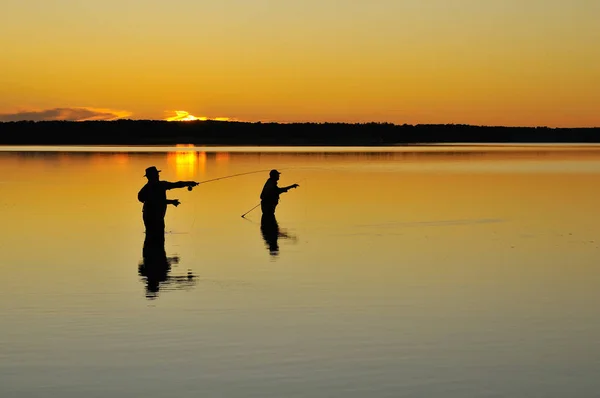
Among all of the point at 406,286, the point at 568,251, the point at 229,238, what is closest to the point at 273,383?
the point at 406,286

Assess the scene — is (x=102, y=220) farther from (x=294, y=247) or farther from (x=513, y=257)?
(x=513, y=257)

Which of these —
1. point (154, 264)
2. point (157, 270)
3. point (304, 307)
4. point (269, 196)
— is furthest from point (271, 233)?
point (304, 307)

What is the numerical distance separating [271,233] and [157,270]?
23.3 feet

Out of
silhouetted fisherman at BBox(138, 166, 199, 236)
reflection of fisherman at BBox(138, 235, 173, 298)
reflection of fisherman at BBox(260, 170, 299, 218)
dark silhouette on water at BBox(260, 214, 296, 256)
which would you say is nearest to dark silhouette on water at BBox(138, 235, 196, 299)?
reflection of fisherman at BBox(138, 235, 173, 298)

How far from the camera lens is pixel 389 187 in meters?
46.3

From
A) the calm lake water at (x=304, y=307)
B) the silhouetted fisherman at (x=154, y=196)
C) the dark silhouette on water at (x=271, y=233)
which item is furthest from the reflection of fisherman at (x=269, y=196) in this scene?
the silhouetted fisherman at (x=154, y=196)

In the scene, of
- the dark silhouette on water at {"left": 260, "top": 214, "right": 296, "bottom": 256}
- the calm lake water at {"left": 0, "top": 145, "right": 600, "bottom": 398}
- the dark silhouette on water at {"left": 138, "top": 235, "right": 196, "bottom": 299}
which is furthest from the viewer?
the dark silhouette on water at {"left": 260, "top": 214, "right": 296, "bottom": 256}

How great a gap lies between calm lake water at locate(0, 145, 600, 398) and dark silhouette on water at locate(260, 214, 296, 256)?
206 mm

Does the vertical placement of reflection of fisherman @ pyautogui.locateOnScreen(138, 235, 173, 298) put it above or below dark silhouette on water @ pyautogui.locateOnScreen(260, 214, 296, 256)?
above

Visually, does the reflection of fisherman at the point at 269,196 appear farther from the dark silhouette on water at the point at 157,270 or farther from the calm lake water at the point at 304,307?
the dark silhouette on water at the point at 157,270

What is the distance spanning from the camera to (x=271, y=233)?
25250 millimetres

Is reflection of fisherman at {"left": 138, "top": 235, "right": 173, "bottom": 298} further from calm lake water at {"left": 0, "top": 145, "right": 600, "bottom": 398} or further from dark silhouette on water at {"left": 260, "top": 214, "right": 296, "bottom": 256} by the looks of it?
dark silhouette on water at {"left": 260, "top": 214, "right": 296, "bottom": 256}

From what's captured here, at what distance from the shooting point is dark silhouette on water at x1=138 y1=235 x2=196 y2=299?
651 inches

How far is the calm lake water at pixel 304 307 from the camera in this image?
34.2 ft
